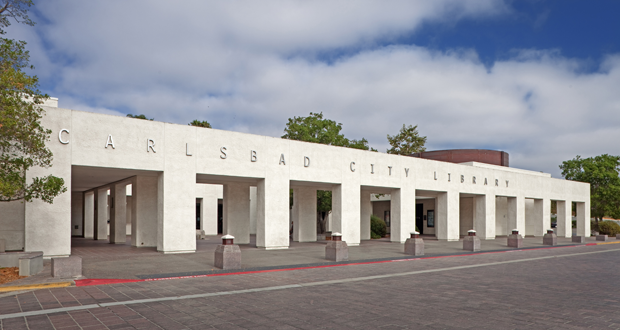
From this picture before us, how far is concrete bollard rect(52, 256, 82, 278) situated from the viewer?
1223 centimetres

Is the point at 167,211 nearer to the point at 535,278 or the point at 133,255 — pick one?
the point at 133,255

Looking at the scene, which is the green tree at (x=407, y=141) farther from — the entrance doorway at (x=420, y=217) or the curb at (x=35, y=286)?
the curb at (x=35, y=286)

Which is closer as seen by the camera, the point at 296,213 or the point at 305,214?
the point at 305,214

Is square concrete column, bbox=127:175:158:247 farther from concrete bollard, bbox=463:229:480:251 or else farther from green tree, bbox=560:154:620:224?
green tree, bbox=560:154:620:224

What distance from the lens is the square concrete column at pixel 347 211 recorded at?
84.5ft

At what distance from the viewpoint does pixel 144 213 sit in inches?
934

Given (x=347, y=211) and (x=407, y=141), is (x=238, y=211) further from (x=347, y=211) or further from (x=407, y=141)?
(x=407, y=141)

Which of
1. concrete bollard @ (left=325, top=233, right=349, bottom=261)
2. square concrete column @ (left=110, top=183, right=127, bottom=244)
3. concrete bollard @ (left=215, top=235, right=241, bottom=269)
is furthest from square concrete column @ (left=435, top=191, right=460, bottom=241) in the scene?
square concrete column @ (left=110, top=183, right=127, bottom=244)

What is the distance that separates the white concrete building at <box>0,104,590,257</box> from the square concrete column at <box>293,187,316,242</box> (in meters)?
0.07

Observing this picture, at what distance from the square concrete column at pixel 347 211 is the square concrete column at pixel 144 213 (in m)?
9.90

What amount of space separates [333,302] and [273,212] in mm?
13399

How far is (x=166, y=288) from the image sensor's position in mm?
11203

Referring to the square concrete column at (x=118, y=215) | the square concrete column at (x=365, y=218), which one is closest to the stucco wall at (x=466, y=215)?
the square concrete column at (x=365, y=218)

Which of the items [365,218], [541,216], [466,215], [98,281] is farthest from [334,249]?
[541,216]
